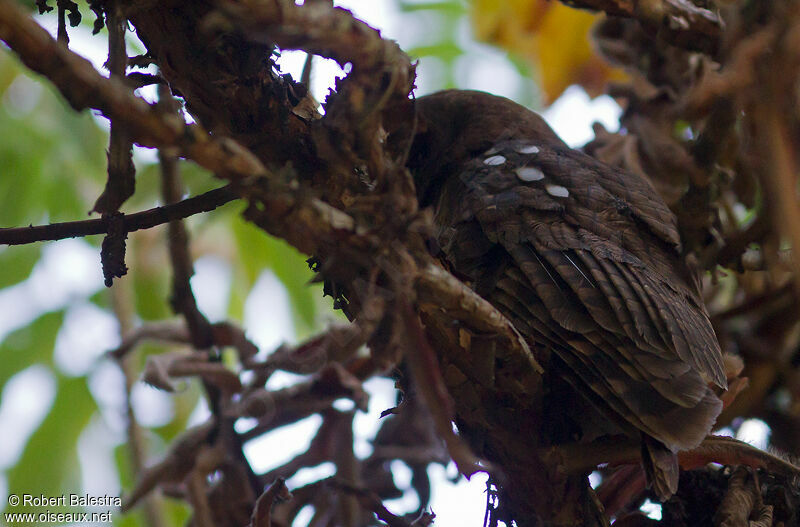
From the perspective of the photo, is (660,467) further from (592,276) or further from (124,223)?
(124,223)

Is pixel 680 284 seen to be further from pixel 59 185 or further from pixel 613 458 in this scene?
pixel 59 185

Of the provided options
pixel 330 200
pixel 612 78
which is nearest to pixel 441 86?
pixel 612 78

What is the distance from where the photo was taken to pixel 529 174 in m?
2.08

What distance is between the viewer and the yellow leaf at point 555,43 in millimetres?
3061

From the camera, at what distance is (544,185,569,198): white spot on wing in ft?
6.49

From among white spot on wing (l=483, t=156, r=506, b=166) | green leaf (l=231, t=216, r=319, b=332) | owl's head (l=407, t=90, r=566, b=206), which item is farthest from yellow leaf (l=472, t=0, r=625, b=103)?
green leaf (l=231, t=216, r=319, b=332)

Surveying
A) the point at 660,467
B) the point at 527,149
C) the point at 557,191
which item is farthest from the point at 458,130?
the point at 660,467

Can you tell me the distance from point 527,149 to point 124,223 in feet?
4.22

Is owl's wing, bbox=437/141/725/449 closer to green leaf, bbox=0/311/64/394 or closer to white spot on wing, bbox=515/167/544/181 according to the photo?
white spot on wing, bbox=515/167/544/181

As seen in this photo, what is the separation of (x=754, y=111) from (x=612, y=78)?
1462 mm

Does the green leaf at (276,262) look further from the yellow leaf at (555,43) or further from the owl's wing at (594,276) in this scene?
A: the yellow leaf at (555,43)

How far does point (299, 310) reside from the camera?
311cm

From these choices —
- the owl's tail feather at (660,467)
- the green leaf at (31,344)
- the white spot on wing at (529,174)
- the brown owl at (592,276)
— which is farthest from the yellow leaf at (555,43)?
the green leaf at (31,344)

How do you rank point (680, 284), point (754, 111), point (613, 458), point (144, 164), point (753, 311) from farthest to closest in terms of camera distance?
point (144, 164), point (753, 311), point (680, 284), point (754, 111), point (613, 458)
